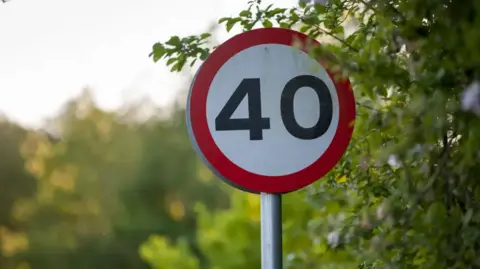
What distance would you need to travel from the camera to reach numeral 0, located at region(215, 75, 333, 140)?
0.94 meters

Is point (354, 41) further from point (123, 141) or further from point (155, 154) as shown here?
point (123, 141)

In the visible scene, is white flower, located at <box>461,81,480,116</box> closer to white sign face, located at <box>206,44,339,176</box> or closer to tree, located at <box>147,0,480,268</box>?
tree, located at <box>147,0,480,268</box>

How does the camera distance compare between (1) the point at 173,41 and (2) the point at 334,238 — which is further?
(1) the point at 173,41

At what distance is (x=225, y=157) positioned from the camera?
3.04 ft

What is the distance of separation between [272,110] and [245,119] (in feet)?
0.13

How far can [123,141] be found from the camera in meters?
4.55

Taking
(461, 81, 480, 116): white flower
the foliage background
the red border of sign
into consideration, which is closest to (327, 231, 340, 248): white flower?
the foliage background

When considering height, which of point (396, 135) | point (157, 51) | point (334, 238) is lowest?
point (334, 238)

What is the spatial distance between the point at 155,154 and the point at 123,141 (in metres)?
0.35

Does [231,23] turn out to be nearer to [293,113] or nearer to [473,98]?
[293,113]

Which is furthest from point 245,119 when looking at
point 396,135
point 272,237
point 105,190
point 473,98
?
point 105,190

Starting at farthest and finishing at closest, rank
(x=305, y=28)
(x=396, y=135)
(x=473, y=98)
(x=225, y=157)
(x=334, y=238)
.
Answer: (x=305, y=28)
(x=225, y=157)
(x=334, y=238)
(x=396, y=135)
(x=473, y=98)

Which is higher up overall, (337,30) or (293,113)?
(337,30)

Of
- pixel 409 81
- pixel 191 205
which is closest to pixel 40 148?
pixel 191 205
